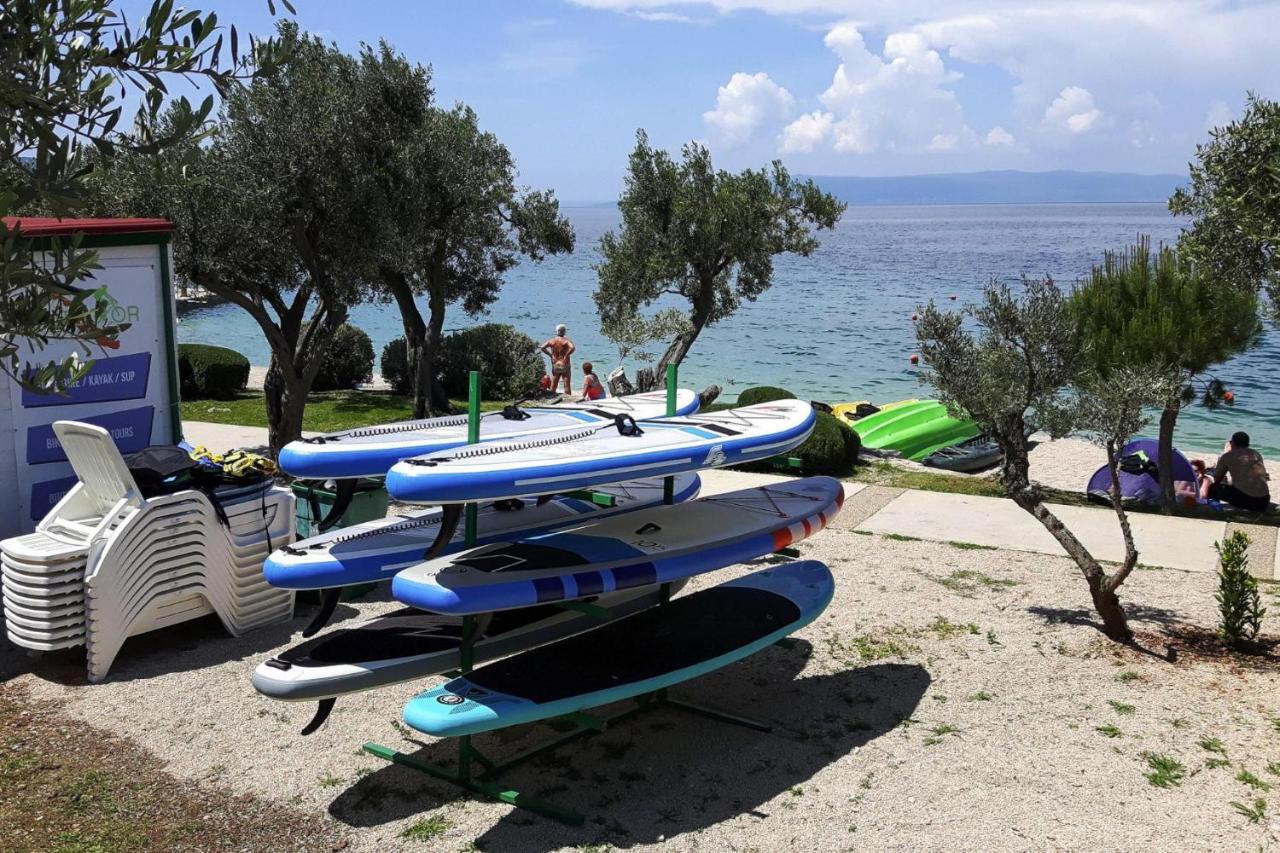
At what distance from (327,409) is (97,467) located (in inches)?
567

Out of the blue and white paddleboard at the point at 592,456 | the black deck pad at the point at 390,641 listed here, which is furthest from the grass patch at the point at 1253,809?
the black deck pad at the point at 390,641

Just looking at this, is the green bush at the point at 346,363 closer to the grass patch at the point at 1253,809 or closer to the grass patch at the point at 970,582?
the grass patch at the point at 970,582

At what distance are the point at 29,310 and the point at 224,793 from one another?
3.76 metres

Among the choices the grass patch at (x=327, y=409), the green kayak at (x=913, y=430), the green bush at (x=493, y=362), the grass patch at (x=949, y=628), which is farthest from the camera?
the green bush at (x=493, y=362)

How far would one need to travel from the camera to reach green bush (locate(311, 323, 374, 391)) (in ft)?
88.1

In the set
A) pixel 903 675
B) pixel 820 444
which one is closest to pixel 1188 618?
pixel 903 675

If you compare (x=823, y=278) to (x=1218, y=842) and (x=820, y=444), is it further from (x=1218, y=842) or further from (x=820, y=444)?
(x=1218, y=842)

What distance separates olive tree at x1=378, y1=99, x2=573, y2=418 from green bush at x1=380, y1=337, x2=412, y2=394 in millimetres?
1076

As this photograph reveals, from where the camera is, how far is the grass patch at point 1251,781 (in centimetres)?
679

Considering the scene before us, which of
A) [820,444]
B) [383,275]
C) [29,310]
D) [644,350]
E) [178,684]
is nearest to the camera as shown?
[29,310]

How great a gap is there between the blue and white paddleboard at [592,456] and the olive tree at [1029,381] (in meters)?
1.39

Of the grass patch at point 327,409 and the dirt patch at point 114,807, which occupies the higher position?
the dirt patch at point 114,807

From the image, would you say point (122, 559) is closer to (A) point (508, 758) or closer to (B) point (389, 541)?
(B) point (389, 541)

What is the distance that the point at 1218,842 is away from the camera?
6172mm
